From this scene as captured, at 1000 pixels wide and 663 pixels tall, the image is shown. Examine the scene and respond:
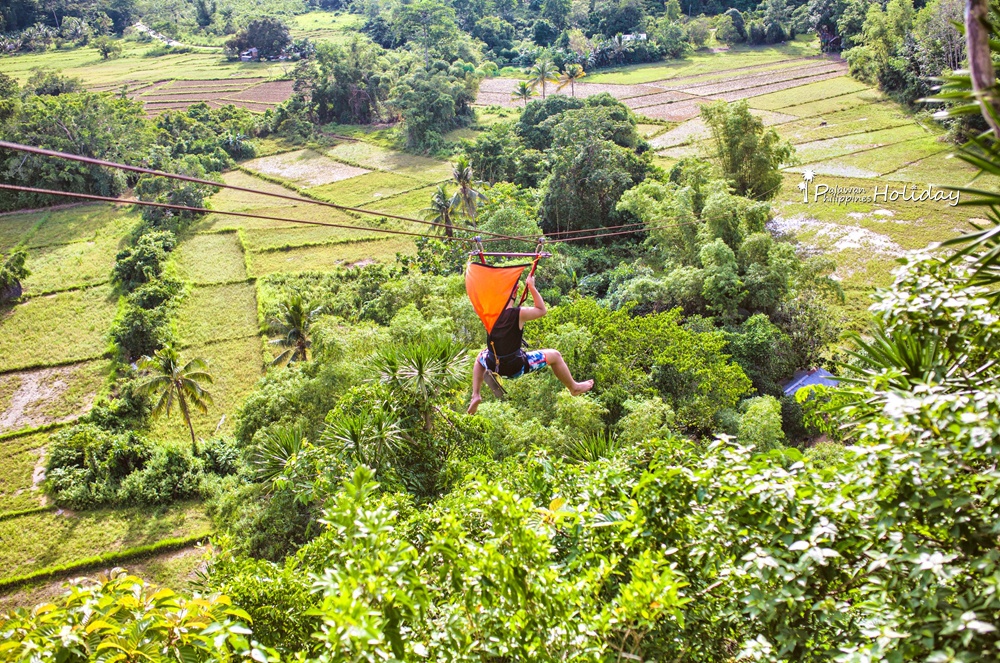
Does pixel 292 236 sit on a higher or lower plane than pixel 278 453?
higher

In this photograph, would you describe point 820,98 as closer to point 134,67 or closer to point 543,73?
point 543,73

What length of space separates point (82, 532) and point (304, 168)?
28.3m

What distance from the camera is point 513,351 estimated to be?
707cm

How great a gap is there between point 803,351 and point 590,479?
522 inches

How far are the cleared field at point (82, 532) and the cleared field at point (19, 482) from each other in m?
0.48

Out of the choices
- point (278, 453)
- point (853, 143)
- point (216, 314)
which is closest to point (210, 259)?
point (216, 314)

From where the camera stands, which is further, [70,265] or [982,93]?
[70,265]

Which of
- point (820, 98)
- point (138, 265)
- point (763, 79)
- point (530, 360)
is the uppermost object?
point (763, 79)

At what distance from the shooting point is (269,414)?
1354cm

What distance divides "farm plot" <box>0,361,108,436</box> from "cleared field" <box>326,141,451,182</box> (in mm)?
20608

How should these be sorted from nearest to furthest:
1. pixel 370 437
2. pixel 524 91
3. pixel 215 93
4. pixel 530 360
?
pixel 530 360 → pixel 370 437 → pixel 524 91 → pixel 215 93

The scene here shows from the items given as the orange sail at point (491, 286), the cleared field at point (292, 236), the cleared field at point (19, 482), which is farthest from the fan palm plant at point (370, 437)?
the cleared field at point (292, 236)

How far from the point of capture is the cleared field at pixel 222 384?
56.0 feet

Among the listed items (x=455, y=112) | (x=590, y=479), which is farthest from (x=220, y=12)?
(x=590, y=479)
